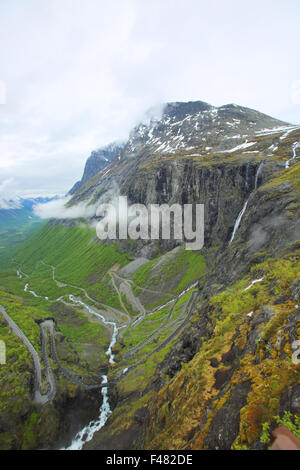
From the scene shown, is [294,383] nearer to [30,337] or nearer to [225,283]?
[225,283]

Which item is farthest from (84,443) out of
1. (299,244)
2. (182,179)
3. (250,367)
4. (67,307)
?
(182,179)
